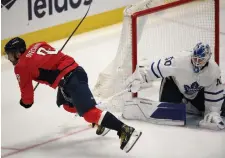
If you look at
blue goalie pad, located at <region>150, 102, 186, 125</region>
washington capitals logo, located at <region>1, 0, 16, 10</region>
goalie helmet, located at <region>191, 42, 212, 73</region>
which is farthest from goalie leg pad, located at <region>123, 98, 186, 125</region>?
washington capitals logo, located at <region>1, 0, 16, 10</region>

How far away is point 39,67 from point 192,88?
3.86 feet

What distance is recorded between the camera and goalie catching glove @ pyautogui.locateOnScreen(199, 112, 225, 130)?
17.5 ft

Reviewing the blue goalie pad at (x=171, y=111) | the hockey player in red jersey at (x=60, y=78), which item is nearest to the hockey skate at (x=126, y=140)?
the hockey player in red jersey at (x=60, y=78)

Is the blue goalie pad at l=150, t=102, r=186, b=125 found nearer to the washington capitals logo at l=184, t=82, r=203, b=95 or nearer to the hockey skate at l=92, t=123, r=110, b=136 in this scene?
the washington capitals logo at l=184, t=82, r=203, b=95

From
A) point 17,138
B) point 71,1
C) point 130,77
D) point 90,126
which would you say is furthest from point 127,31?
point 71,1

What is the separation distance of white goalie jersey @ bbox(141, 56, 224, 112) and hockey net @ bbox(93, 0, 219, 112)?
0.26 m

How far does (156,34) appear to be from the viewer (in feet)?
19.6

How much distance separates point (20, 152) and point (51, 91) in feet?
4.59

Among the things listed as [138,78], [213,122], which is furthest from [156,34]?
[213,122]

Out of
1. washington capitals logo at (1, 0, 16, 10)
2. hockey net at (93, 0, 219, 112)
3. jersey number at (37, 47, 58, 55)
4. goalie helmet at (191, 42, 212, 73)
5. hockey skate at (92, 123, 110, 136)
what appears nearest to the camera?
jersey number at (37, 47, 58, 55)

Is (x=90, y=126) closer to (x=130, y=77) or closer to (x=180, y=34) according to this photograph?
(x=130, y=77)

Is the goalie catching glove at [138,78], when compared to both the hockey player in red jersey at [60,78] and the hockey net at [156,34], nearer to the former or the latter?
the hockey net at [156,34]

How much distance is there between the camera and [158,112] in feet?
17.9

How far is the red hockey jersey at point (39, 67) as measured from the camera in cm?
487
